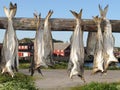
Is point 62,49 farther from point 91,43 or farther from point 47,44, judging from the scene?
point 47,44

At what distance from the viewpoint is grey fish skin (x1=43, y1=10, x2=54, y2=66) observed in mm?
7745

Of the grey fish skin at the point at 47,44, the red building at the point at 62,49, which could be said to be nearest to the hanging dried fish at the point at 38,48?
the grey fish skin at the point at 47,44

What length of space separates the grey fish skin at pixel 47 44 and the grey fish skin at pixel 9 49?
54cm

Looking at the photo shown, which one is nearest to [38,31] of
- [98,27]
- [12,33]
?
[12,33]

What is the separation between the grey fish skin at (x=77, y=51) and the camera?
7824mm

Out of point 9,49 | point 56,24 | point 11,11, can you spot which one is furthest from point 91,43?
point 11,11

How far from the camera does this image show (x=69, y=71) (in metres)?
8.43

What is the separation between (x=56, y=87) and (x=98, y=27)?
24342mm

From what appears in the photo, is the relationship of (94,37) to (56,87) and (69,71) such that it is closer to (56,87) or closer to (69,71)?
(69,71)

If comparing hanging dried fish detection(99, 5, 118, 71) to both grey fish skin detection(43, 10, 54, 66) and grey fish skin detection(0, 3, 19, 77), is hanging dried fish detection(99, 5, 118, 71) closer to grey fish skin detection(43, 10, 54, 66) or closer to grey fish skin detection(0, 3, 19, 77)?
grey fish skin detection(43, 10, 54, 66)

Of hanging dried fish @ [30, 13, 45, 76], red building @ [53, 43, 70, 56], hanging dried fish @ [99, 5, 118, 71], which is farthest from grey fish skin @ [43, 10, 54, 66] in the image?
red building @ [53, 43, 70, 56]

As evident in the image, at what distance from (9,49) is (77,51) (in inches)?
49.6

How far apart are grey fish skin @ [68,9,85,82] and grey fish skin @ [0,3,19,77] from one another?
1061 mm

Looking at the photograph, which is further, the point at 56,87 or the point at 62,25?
the point at 56,87
